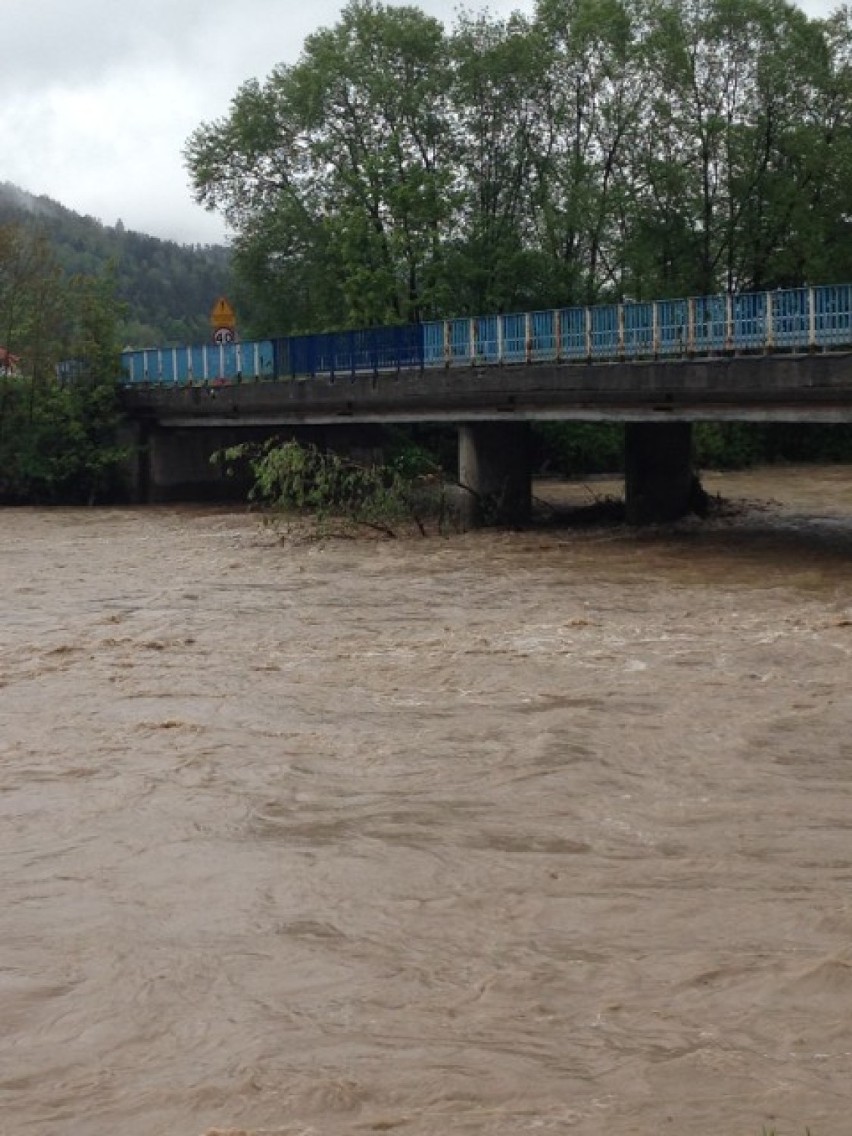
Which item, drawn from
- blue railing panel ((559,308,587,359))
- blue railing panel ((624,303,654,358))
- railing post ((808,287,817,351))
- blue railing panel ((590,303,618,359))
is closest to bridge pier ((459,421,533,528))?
blue railing panel ((559,308,587,359))

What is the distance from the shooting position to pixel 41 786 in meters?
9.66

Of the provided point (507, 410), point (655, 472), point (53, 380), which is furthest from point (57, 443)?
Answer: point (655, 472)

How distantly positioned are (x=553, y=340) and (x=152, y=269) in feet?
395

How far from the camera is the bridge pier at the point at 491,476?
2820 centimetres

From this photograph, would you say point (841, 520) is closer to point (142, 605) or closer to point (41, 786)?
point (142, 605)

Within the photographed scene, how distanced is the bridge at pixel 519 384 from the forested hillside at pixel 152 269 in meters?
65.3

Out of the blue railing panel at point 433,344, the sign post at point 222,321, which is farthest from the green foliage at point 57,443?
the blue railing panel at point 433,344

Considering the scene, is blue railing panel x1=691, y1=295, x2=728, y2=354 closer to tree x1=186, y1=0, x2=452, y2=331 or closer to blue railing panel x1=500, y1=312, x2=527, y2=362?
blue railing panel x1=500, y1=312, x2=527, y2=362

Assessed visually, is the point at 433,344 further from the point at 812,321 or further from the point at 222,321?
the point at 222,321

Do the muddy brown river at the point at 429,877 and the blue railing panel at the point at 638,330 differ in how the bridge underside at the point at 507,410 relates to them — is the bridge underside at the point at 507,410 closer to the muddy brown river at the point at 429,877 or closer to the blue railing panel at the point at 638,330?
the blue railing panel at the point at 638,330

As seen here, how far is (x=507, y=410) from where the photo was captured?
27000mm

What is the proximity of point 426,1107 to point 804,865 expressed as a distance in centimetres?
319

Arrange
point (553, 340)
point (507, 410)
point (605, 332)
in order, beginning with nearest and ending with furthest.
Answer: point (605, 332) < point (553, 340) < point (507, 410)

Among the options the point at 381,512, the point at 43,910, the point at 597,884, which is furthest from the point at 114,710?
the point at 381,512
